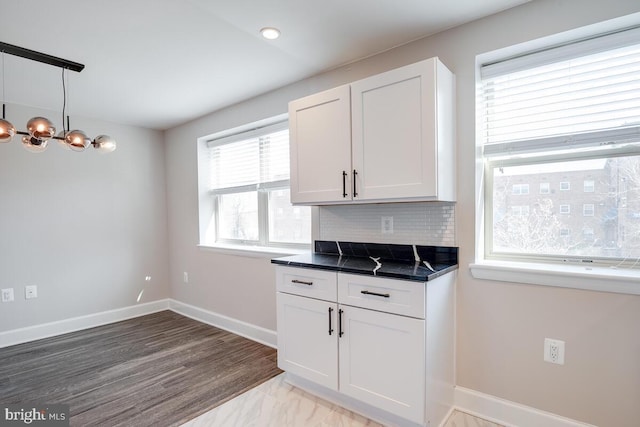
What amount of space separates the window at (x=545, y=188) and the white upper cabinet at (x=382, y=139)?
47 cm

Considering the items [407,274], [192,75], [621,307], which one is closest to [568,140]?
[621,307]

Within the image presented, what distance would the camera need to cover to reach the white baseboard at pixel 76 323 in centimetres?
323

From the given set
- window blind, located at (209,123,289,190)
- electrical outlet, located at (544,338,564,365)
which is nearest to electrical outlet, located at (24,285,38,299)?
window blind, located at (209,123,289,190)

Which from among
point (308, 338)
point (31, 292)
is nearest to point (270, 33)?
point (308, 338)

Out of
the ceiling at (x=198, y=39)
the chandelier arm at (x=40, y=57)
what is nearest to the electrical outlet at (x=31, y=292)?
the ceiling at (x=198, y=39)

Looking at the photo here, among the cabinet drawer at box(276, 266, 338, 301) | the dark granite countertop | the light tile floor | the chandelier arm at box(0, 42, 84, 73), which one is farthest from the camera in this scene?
the chandelier arm at box(0, 42, 84, 73)

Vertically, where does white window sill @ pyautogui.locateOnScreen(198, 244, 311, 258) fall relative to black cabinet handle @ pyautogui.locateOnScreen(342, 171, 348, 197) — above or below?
below

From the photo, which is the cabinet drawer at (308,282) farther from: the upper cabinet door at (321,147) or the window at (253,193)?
the window at (253,193)

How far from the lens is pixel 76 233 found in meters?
3.62

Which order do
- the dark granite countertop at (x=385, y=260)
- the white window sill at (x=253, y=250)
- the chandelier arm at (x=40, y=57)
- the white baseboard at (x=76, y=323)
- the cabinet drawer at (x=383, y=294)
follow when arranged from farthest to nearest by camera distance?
the white baseboard at (x=76, y=323), the white window sill at (x=253, y=250), the chandelier arm at (x=40, y=57), the dark granite countertop at (x=385, y=260), the cabinet drawer at (x=383, y=294)

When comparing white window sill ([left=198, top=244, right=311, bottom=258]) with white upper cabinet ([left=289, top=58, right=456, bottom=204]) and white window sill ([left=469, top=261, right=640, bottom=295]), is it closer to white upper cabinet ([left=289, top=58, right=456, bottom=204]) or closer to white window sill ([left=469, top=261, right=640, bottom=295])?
white upper cabinet ([left=289, top=58, right=456, bottom=204])

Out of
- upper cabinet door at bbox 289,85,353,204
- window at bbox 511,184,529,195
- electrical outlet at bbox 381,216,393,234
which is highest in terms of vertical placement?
upper cabinet door at bbox 289,85,353,204

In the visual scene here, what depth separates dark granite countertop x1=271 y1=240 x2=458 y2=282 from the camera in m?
1.80

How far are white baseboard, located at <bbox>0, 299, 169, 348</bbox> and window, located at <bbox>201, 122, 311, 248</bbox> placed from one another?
1.18 metres
